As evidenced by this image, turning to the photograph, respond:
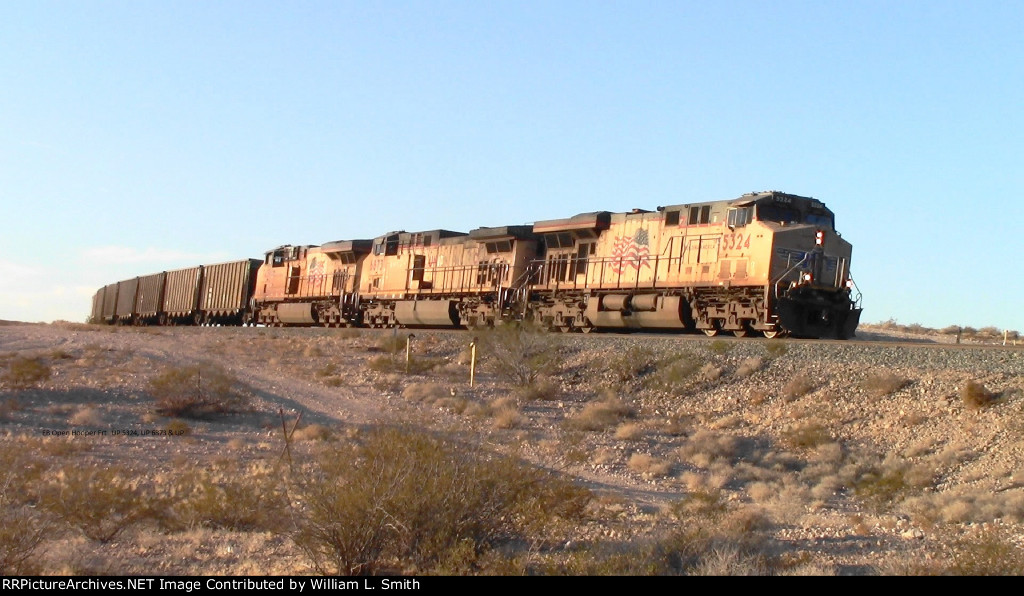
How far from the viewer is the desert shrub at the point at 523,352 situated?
21.1 metres

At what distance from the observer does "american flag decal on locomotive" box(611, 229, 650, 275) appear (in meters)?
22.8

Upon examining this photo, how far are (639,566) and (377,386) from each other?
14828mm

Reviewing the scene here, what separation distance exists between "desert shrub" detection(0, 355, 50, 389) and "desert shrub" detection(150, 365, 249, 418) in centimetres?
241

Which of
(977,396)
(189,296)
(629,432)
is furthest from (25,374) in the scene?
(189,296)

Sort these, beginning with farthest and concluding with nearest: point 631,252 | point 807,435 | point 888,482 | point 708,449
A: point 631,252 < point 708,449 < point 807,435 < point 888,482

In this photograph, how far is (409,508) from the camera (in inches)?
333

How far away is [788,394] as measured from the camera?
16766 millimetres

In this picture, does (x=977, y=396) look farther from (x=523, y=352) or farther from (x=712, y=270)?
(x=523, y=352)

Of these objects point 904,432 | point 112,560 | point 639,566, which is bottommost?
point 112,560

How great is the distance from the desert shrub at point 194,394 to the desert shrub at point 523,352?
5.99 m

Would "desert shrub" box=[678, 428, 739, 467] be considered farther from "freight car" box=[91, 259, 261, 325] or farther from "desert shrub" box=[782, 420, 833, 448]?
"freight car" box=[91, 259, 261, 325]

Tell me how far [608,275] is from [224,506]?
580 inches

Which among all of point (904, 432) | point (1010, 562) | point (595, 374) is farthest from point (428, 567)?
point (595, 374)
